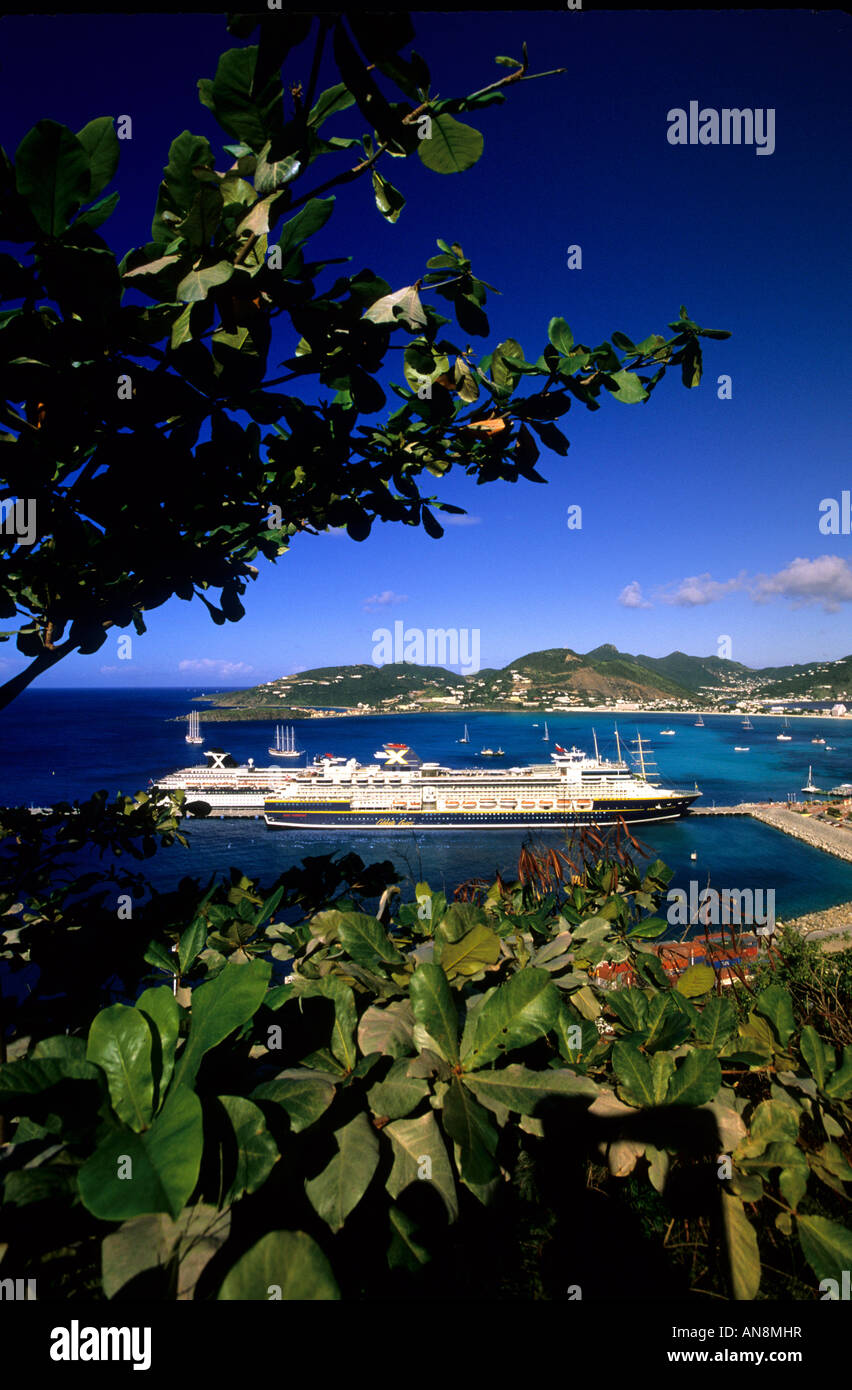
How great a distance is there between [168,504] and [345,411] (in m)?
0.53

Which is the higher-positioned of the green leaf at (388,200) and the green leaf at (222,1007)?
the green leaf at (388,200)

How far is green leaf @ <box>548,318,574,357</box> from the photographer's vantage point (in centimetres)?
130

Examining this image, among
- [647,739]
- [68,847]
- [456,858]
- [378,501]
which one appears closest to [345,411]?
[378,501]

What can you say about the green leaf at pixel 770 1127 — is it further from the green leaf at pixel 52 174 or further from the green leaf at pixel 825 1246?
the green leaf at pixel 52 174

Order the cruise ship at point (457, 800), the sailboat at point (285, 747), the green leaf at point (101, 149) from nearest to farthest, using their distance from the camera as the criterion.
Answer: the green leaf at point (101, 149), the cruise ship at point (457, 800), the sailboat at point (285, 747)

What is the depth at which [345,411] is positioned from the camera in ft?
→ 4.82

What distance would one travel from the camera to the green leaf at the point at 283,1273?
0.46 m

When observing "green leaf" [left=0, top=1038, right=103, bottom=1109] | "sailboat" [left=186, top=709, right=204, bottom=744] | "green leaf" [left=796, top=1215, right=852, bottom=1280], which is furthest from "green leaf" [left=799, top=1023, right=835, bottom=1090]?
"sailboat" [left=186, top=709, right=204, bottom=744]

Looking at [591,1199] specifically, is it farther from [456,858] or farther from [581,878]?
[456,858]

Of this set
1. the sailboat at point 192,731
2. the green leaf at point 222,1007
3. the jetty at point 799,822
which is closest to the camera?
the green leaf at point 222,1007

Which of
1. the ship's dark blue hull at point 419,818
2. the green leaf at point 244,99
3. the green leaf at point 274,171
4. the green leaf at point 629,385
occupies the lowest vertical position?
the ship's dark blue hull at point 419,818

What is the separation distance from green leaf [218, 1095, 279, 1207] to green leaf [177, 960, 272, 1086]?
58mm

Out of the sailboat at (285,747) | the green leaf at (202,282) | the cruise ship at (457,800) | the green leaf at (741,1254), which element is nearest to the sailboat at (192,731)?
the sailboat at (285,747)

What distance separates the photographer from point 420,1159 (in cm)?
64
